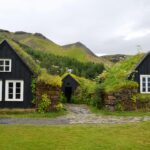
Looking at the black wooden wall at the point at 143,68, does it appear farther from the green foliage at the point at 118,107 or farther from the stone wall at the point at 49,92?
the stone wall at the point at 49,92

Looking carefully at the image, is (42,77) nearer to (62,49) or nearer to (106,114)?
(106,114)

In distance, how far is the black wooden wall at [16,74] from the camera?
31.7 m

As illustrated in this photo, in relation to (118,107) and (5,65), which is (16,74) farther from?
(118,107)

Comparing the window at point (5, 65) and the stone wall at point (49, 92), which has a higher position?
the window at point (5, 65)

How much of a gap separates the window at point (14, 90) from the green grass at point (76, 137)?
33.7 feet

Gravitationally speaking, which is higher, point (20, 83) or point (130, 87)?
point (20, 83)

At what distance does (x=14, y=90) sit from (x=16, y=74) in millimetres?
1458

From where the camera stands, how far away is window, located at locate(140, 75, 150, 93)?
35.8 meters

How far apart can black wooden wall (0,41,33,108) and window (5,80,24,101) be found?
0.27 metres

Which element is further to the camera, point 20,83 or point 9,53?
point 9,53

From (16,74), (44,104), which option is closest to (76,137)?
(44,104)

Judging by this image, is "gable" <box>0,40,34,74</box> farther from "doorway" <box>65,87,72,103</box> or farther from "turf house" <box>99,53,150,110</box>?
"doorway" <box>65,87,72,103</box>

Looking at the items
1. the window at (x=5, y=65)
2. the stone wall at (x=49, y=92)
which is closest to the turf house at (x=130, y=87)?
the stone wall at (x=49, y=92)

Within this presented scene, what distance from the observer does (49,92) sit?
31.0 meters
